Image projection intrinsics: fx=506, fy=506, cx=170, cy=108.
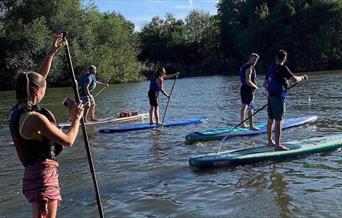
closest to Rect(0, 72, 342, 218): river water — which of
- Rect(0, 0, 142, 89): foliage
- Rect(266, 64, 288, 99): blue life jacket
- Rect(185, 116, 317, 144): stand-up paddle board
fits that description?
Rect(185, 116, 317, 144): stand-up paddle board

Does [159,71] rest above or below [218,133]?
above

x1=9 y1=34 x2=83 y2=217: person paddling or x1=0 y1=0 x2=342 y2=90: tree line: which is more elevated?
x1=0 y1=0 x2=342 y2=90: tree line

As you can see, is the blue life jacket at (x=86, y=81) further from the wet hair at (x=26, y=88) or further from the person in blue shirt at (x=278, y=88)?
the wet hair at (x=26, y=88)

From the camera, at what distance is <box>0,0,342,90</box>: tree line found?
50500mm

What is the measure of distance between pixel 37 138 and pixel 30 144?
0.37 feet

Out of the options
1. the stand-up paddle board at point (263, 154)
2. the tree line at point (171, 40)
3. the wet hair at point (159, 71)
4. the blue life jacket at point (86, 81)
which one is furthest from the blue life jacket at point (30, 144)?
the tree line at point (171, 40)

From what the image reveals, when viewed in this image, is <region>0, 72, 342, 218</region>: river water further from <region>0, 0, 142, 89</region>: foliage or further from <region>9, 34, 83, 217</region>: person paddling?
<region>0, 0, 142, 89</region>: foliage

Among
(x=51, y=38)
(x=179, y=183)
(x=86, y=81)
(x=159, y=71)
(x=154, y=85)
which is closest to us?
(x=179, y=183)

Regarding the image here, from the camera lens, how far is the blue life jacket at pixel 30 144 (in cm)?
462

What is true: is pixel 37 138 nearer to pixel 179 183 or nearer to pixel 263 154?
pixel 179 183

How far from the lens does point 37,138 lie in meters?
4.59

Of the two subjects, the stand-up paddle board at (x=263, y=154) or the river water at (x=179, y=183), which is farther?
the stand-up paddle board at (x=263, y=154)

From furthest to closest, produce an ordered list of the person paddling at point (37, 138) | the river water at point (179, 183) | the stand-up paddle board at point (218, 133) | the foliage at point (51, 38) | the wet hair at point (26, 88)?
the foliage at point (51, 38) → the stand-up paddle board at point (218, 133) → the river water at point (179, 183) → the wet hair at point (26, 88) → the person paddling at point (37, 138)

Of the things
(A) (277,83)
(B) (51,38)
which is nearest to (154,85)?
(A) (277,83)
